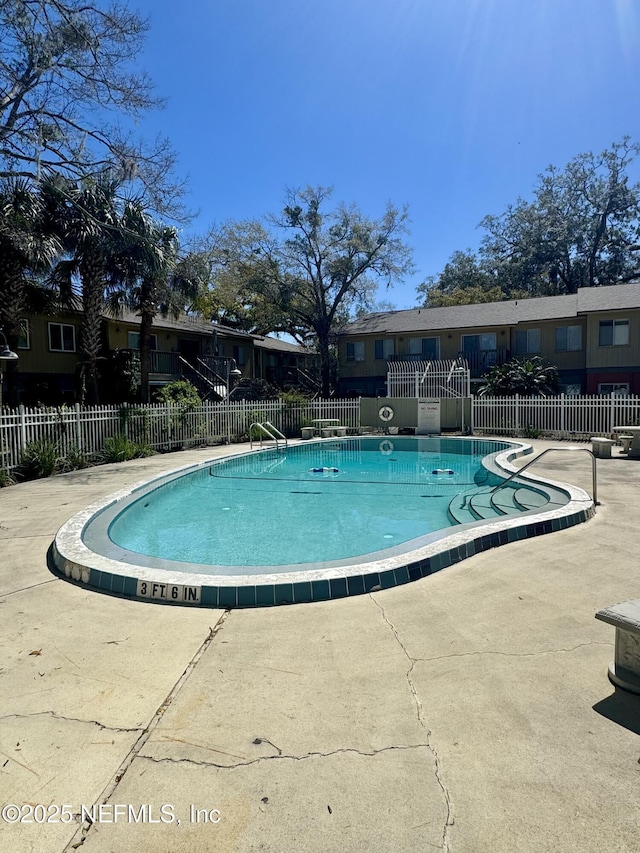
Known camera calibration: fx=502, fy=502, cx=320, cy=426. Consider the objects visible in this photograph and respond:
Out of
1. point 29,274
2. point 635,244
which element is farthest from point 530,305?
point 29,274

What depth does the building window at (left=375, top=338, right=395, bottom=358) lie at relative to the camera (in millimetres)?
29938

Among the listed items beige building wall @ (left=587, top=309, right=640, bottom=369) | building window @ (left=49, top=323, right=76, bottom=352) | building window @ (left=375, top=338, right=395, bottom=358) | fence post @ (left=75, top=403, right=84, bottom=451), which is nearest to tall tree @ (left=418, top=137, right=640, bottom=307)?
building window @ (left=375, top=338, right=395, bottom=358)

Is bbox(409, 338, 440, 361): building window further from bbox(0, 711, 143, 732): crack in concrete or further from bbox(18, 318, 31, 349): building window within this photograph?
bbox(0, 711, 143, 732): crack in concrete

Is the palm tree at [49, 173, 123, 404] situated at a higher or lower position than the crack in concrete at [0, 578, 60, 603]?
higher

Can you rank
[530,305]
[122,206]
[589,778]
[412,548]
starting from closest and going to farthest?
[589,778] < [412,548] < [122,206] < [530,305]

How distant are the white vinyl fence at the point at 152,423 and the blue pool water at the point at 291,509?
3.02 m

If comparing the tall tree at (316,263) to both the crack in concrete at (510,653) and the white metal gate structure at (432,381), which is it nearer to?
the white metal gate structure at (432,381)

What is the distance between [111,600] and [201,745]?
2214 mm

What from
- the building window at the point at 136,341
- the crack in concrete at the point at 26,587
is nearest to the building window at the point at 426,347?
the building window at the point at 136,341

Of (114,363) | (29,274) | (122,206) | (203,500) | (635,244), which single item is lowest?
(203,500)

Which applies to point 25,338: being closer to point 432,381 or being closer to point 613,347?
point 432,381

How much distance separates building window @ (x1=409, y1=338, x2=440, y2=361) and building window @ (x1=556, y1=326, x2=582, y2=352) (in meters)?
6.22

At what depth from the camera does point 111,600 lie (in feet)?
13.9

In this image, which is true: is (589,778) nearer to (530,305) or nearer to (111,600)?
(111,600)
